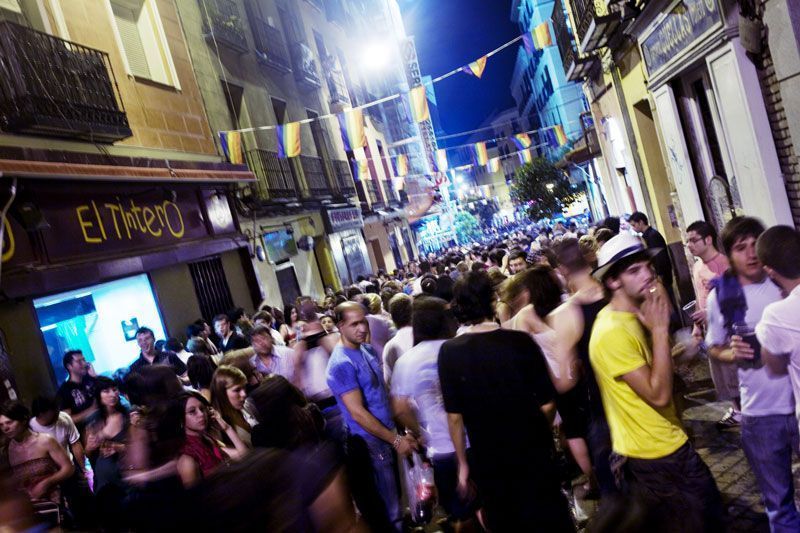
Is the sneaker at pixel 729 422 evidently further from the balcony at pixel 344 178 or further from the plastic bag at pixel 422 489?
the balcony at pixel 344 178

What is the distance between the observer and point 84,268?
31.0ft

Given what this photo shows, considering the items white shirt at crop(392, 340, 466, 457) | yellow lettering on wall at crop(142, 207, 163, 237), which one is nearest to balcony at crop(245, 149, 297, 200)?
yellow lettering on wall at crop(142, 207, 163, 237)

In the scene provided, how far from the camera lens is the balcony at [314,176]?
19.1 metres

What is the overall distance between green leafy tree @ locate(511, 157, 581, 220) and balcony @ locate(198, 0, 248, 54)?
26.5 metres

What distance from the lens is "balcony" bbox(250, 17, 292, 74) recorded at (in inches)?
709

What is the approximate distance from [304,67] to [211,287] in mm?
10934

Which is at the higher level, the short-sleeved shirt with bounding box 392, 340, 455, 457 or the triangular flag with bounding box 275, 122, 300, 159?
the triangular flag with bounding box 275, 122, 300, 159

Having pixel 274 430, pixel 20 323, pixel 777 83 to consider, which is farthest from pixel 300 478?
pixel 20 323

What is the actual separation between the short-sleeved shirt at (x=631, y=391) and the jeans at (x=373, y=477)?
2.09m

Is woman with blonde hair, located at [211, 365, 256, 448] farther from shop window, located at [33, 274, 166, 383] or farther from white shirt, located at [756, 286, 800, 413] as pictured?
shop window, located at [33, 274, 166, 383]

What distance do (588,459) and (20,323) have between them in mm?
7107

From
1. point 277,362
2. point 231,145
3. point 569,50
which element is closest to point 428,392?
point 277,362

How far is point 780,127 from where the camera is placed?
6.85 metres

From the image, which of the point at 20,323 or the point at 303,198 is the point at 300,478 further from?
the point at 303,198
